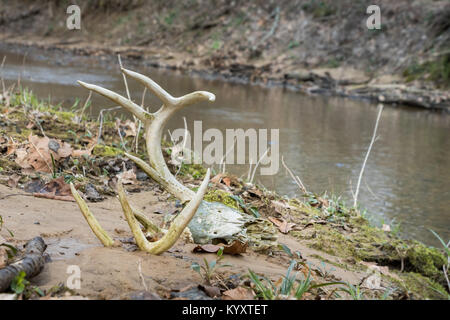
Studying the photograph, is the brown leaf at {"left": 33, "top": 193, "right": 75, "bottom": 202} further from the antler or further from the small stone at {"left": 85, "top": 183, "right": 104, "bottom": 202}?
the antler

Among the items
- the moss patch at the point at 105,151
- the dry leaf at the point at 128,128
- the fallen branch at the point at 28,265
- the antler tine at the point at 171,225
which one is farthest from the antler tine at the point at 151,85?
the dry leaf at the point at 128,128

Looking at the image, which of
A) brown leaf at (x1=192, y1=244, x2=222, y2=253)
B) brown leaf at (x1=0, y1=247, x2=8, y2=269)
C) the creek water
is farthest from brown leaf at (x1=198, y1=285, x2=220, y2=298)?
the creek water

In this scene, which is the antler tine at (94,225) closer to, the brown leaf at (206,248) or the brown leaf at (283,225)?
the brown leaf at (206,248)

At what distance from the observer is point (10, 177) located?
312 cm

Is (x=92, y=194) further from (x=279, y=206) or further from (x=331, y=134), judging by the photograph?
(x=331, y=134)

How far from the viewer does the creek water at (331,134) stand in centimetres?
505

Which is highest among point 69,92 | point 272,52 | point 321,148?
point 272,52

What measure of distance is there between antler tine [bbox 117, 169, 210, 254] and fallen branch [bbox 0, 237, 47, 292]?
0.36 metres

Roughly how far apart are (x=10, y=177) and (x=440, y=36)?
42.4ft

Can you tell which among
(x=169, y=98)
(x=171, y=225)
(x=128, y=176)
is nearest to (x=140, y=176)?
(x=128, y=176)

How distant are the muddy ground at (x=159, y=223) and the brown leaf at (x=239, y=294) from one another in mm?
22

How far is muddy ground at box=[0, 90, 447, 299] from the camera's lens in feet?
6.34
